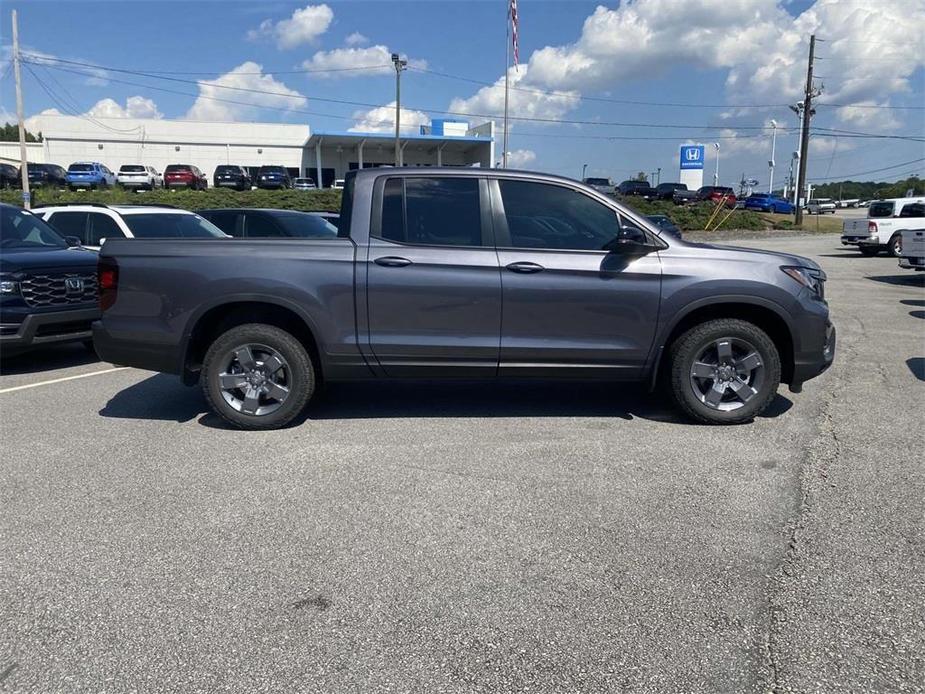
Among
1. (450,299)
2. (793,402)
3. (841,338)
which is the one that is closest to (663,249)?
(450,299)

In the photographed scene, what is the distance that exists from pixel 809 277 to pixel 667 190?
5652cm

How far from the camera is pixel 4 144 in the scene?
64500 millimetres

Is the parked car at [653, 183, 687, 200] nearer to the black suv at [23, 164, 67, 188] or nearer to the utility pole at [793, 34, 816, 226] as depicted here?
the utility pole at [793, 34, 816, 226]

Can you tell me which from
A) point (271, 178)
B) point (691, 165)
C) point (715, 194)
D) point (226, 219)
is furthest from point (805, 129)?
point (226, 219)

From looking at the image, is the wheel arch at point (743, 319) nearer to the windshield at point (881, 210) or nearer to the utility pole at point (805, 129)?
the windshield at point (881, 210)

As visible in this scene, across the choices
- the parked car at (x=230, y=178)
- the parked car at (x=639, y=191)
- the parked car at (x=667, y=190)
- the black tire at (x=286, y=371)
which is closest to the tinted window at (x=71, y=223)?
the black tire at (x=286, y=371)

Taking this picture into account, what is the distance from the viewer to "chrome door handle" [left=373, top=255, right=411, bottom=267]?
5.51 meters

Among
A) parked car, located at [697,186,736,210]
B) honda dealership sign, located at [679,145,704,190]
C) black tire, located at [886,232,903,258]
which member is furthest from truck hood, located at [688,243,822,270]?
honda dealership sign, located at [679,145,704,190]

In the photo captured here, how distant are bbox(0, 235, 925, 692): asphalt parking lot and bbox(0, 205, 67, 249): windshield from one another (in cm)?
334

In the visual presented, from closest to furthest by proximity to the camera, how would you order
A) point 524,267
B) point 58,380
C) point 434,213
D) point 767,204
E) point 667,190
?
point 524,267, point 434,213, point 58,380, point 767,204, point 667,190

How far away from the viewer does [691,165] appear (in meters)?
65.0

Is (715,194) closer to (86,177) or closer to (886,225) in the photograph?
(886,225)

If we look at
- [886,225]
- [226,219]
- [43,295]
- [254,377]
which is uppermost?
[886,225]

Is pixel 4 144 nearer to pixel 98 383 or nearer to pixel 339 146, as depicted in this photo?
pixel 339 146
